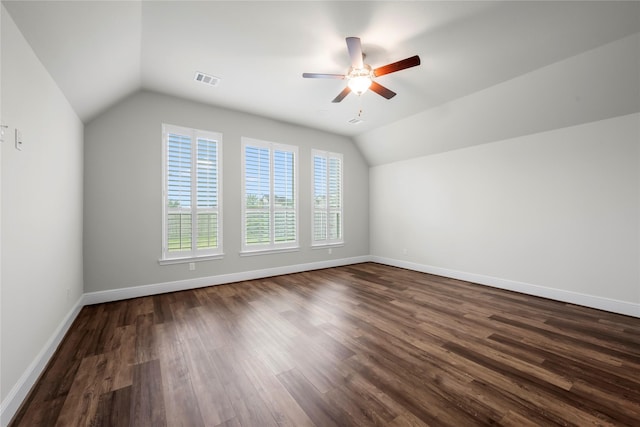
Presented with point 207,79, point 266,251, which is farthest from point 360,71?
point 266,251

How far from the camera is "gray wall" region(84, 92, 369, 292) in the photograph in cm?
362

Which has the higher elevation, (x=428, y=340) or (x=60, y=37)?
(x=60, y=37)

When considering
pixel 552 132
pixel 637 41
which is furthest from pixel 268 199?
pixel 637 41

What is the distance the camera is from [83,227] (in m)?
3.53

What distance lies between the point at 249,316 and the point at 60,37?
3.17 m

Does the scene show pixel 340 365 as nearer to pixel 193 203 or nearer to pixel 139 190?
pixel 193 203

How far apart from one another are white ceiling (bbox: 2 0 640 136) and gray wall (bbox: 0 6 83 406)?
0.78 ft

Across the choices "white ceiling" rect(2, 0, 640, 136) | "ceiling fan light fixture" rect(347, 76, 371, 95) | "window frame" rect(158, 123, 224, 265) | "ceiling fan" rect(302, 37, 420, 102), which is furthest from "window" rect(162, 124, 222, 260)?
"ceiling fan light fixture" rect(347, 76, 371, 95)

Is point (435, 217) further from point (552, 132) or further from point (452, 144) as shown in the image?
point (552, 132)

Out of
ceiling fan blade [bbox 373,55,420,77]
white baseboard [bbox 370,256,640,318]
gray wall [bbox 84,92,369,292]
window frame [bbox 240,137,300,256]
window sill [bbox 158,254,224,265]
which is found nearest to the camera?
ceiling fan blade [bbox 373,55,420,77]

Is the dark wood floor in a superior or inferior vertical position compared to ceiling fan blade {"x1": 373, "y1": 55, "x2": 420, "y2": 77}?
inferior

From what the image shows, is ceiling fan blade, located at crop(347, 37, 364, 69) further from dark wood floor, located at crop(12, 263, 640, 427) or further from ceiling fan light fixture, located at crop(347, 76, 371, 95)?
dark wood floor, located at crop(12, 263, 640, 427)

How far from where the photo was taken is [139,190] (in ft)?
12.8

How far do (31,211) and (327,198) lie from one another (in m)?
4.77
